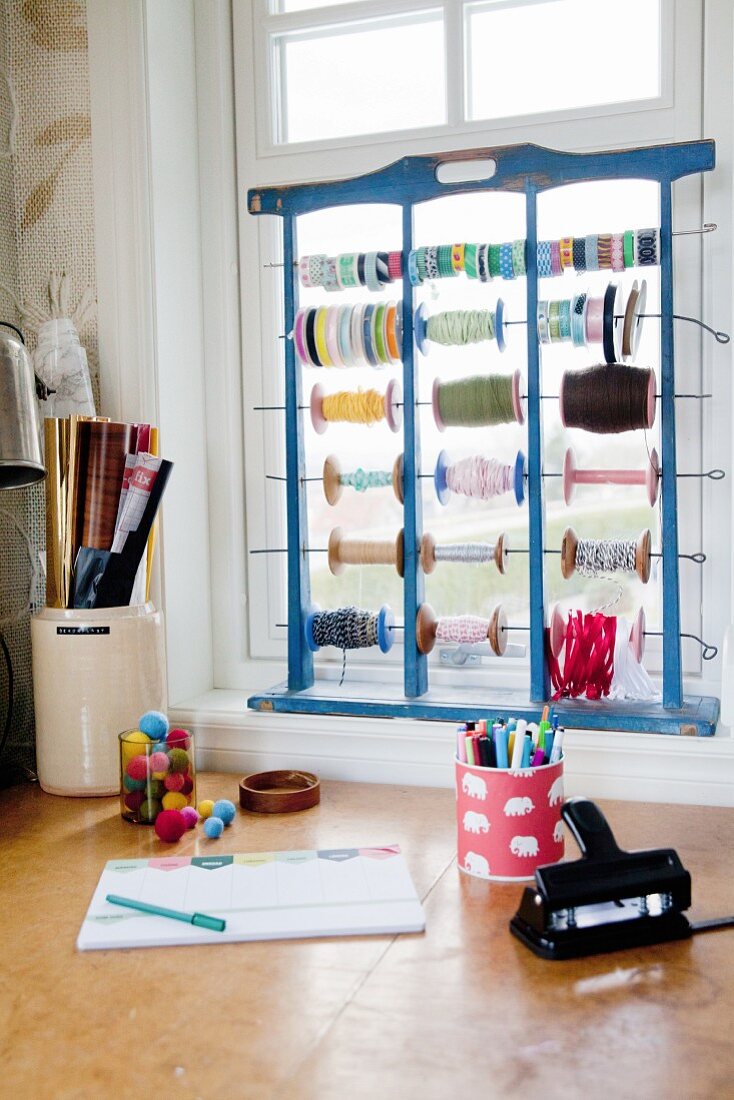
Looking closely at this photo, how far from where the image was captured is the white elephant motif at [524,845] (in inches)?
50.4

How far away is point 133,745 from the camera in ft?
4.95

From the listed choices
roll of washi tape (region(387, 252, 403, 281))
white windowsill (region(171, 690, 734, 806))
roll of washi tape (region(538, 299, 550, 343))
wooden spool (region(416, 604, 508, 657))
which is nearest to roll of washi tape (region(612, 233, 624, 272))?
roll of washi tape (region(538, 299, 550, 343))

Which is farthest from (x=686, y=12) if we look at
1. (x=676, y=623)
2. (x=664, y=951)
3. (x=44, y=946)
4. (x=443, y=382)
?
(x=44, y=946)

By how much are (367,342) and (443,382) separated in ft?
0.46

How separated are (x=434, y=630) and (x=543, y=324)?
1.69ft

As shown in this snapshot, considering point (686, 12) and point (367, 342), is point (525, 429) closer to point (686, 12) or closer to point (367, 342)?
point (367, 342)

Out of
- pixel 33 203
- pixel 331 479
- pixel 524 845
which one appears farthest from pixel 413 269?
pixel 524 845

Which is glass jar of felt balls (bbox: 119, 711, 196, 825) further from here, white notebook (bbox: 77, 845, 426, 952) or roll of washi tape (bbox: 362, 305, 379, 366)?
roll of washi tape (bbox: 362, 305, 379, 366)

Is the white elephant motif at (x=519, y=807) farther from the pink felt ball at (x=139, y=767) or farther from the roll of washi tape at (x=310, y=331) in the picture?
the roll of washi tape at (x=310, y=331)

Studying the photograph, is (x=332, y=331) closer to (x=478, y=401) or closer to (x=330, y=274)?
(x=330, y=274)

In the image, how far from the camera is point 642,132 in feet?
5.67

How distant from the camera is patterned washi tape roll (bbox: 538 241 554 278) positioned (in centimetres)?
164

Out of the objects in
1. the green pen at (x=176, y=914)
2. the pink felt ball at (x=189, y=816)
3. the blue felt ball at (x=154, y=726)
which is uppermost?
the blue felt ball at (x=154, y=726)

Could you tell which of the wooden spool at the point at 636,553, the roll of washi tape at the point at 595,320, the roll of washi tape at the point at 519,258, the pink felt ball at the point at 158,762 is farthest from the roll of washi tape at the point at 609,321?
the pink felt ball at the point at 158,762
